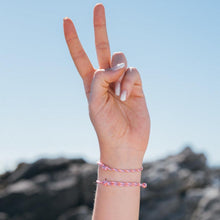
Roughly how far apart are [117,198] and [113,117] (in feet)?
1.72

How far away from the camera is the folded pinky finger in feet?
6.99

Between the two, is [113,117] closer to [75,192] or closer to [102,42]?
[102,42]

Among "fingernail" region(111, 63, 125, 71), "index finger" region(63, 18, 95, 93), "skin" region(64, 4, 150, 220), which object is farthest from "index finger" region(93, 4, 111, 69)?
"fingernail" region(111, 63, 125, 71)

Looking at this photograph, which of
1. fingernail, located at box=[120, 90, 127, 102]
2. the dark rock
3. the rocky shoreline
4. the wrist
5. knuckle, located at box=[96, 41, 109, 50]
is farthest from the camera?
the rocky shoreline

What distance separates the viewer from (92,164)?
17062 millimetres

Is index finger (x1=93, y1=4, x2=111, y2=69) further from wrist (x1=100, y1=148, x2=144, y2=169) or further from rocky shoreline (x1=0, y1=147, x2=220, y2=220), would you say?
rocky shoreline (x1=0, y1=147, x2=220, y2=220)

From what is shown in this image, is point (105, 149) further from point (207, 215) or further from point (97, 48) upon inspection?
point (207, 215)

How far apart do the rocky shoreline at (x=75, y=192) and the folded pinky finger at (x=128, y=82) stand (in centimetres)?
1246

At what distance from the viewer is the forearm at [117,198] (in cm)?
217

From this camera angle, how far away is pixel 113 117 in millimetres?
2277

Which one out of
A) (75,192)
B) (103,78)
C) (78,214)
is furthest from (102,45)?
(75,192)

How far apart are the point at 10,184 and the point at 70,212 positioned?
3.41 metres

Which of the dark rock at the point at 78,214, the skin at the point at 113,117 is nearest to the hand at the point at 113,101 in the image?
the skin at the point at 113,117

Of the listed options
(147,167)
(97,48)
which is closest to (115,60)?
(97,48)
